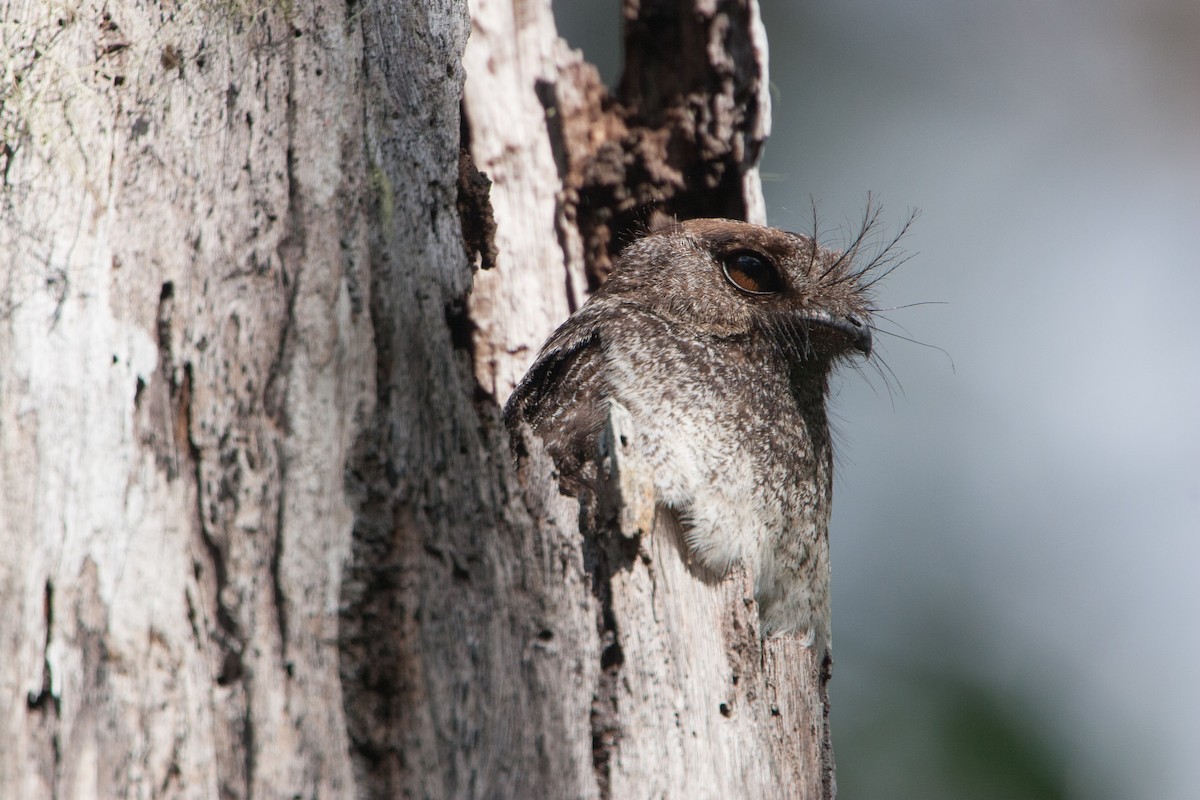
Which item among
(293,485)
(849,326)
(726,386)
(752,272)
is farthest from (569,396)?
(293,485)

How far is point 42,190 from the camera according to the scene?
6.37 ft

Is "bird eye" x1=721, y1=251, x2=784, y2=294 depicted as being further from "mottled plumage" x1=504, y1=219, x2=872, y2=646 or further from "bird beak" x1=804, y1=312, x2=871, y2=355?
"bird beak" x1=804, y1=312, x2=871, y2=355

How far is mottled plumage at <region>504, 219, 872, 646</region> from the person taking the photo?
2748mm

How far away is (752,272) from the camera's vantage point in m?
3.54

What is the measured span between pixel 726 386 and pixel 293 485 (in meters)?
1.56

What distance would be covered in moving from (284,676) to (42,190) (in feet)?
3.32

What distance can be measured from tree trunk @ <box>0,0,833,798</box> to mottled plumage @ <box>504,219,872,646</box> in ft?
1.19

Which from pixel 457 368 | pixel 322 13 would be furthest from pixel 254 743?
pixel 322 13

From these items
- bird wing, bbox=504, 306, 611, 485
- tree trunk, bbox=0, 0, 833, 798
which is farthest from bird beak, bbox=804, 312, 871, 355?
tree trunk, bbox=0, 0, 833, 798

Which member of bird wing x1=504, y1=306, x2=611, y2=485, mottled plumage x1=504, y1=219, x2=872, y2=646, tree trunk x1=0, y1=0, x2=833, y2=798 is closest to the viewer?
tree trunk x1=0, y1=0, x2=833, y2=798

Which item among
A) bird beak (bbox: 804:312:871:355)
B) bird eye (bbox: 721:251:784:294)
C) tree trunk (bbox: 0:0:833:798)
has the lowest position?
tree trunk (bbox: 0:0:833:798)

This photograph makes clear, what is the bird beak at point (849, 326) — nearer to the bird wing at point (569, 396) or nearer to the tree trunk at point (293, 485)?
the bird wing at point (569, 396)

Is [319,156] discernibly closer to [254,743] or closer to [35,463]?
[35,463]

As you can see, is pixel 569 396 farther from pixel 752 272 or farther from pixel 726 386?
Answer: pixel 752 272
